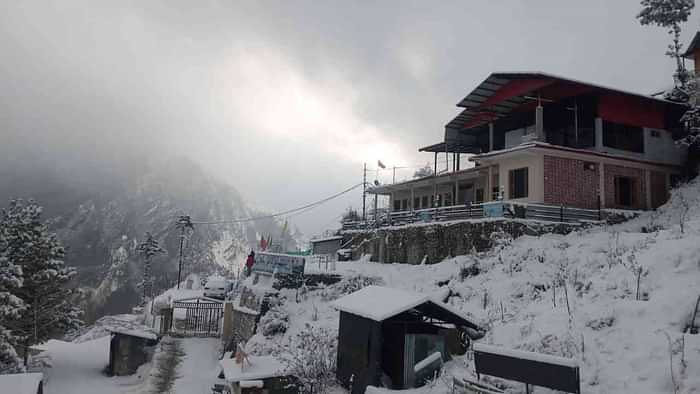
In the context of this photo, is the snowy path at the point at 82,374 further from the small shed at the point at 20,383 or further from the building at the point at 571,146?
the building at the point at 571,146

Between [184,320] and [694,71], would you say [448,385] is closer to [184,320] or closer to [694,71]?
[184,320]

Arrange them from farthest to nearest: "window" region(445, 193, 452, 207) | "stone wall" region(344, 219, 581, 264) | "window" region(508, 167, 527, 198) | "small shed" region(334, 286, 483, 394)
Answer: "window" region(445, 193, 452, 207) < "window" region(508, 167, 527, 198) < "stone wall" region(344, 219, 581, 264) < "small shed" region(334, 286, 483, 394)

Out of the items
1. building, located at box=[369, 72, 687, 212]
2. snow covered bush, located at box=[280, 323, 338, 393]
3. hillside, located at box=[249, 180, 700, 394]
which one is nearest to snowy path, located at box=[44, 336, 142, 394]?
hillside, located at box=[249, 180, 700, 394]

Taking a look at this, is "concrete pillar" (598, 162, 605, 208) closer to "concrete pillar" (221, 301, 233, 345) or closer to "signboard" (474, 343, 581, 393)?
"signboard" (474, 343, 581, 393)

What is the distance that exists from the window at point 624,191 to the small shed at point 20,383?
27.4 metres

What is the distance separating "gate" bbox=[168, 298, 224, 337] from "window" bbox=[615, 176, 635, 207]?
80.5 ft

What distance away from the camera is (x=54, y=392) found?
19.2m

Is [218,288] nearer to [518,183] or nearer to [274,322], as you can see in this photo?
[274,322]

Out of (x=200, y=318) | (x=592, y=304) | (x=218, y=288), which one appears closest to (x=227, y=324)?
(x=200, y=318)

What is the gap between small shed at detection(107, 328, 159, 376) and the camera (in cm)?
2272

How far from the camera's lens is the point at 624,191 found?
26.4m

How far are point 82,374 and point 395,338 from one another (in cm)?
1939

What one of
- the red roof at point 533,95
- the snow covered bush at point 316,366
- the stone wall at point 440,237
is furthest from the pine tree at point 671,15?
the snow covered bush at point 316,366

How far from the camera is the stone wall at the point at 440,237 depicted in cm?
2131
